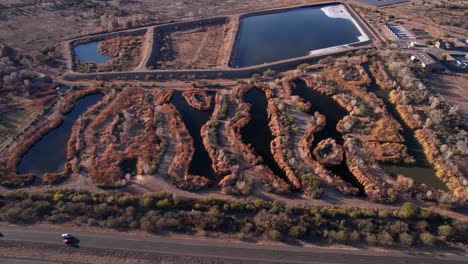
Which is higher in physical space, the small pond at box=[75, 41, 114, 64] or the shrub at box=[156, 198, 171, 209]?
the small pond at box=[75, 41, 114, 64]

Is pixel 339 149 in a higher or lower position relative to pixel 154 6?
lower

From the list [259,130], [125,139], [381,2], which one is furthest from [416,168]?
[381,2]

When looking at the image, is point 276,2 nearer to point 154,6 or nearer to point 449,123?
point 154,6

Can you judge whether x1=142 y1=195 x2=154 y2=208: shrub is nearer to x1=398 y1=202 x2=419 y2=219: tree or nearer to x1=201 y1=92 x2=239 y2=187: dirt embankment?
x1=201 y1=92 x2=239 y2=187: dirt embankment

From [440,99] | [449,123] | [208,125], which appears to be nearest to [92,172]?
[208,125]

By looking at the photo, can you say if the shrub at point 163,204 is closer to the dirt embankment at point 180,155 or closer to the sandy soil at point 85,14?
the dirt embankment at point 180,155

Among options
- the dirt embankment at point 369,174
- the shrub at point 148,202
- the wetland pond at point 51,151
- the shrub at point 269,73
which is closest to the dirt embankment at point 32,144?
the wetland pond at point 51,151

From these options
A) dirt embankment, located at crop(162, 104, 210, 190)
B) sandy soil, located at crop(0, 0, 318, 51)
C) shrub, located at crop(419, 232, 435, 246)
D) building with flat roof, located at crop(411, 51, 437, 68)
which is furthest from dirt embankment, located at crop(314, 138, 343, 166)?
sandy soil, located at crop(0, 0, 318, 51)
